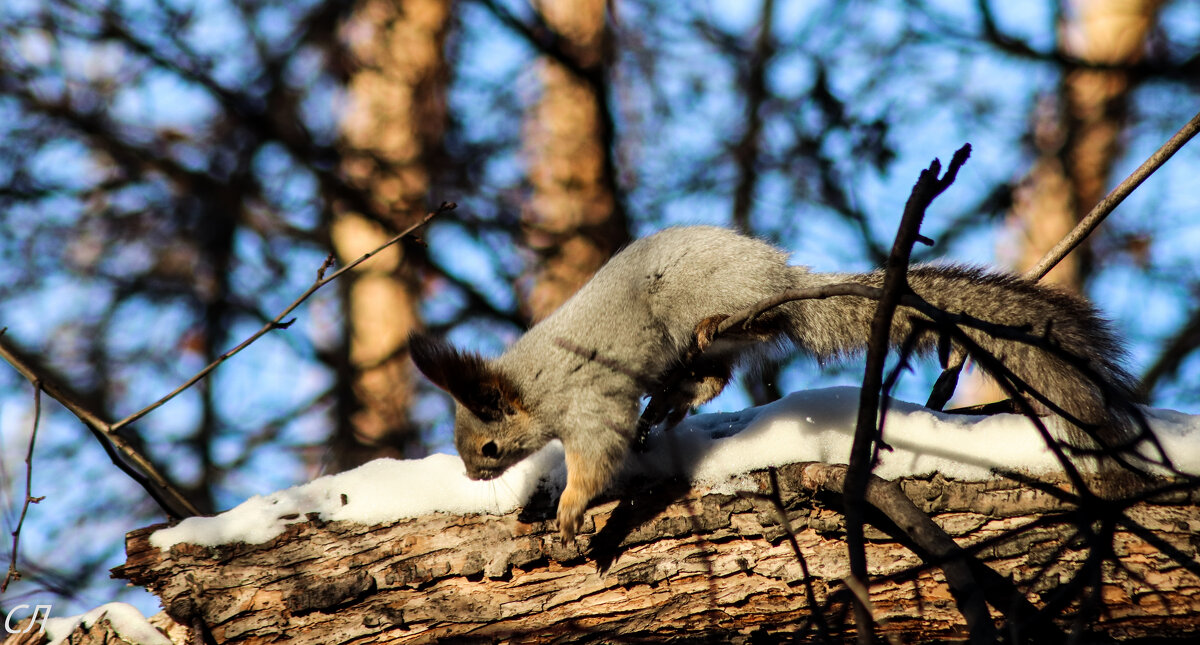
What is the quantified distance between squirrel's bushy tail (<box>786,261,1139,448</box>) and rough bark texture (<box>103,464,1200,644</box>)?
0.77 ft

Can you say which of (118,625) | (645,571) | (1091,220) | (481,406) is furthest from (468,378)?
(1091,220)

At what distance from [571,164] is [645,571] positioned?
3471 millimetres

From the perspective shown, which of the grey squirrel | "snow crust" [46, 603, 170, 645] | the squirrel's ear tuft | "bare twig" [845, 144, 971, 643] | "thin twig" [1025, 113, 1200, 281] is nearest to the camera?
"bare twig" [845, 144, 971, 643]

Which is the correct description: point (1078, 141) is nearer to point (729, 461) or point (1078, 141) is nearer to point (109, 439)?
point (729, 461)

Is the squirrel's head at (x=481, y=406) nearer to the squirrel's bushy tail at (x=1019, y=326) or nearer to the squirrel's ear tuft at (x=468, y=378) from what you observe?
the squirrel's ear tuft at (x=468, y=378)

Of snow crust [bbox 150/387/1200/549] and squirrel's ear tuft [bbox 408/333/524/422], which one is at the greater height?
squirrel's ear tuft [bbox 408/333/524/422]

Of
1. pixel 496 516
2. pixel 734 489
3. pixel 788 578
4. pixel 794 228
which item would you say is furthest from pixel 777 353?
pixel 794 228

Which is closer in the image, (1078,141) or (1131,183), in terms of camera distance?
(1131,183)

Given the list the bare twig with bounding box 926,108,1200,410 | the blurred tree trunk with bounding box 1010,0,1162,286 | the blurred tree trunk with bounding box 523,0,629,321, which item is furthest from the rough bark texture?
the blurred tree trunk with bounding box 1010,0,1162,286

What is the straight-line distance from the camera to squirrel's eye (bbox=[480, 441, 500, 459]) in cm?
237

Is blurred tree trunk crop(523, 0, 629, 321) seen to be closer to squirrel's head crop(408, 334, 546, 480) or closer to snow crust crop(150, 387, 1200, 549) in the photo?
squirrel's head crop(408, 334, 546, 480)

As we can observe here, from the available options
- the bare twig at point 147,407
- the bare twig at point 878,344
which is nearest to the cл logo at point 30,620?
the bare twig at point 147,407

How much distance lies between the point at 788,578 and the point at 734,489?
237 mm

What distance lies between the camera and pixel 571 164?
5.01 m
